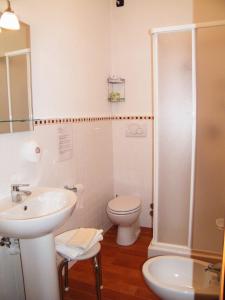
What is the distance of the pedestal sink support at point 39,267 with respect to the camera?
1397 millimetres

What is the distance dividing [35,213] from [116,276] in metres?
1.07

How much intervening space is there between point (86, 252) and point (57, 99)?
3.83ft

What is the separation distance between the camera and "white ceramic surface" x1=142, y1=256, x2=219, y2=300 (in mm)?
1545

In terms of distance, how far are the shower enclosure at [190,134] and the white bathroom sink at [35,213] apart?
1.03 m

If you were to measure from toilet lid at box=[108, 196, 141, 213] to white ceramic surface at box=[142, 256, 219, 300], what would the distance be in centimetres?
68

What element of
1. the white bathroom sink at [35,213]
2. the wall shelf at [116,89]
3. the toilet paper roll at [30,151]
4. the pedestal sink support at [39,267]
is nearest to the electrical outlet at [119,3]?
the wall shelf at [116,89]

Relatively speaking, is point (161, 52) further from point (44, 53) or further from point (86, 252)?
point (86, 252)

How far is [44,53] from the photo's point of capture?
1836 millimetres

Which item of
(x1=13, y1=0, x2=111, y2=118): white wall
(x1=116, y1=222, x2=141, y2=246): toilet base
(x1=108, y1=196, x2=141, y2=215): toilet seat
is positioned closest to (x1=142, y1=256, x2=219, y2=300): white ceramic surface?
(x1=108, y1=196, x2=141, y2=215): toilet seat

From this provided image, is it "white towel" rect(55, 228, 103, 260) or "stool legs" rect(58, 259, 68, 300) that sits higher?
"white towel" rect(55, 228, 103, 260)

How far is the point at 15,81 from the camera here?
1587 millimetres

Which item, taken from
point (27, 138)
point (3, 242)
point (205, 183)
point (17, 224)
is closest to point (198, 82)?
point (205, 183)

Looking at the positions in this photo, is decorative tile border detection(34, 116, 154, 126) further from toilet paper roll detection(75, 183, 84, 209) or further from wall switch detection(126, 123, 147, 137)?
toilet paper roll detection(75, 183, 84, 209)

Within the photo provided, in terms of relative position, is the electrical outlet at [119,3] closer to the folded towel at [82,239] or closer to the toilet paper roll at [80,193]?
the toilet paper roll at [80,193]
